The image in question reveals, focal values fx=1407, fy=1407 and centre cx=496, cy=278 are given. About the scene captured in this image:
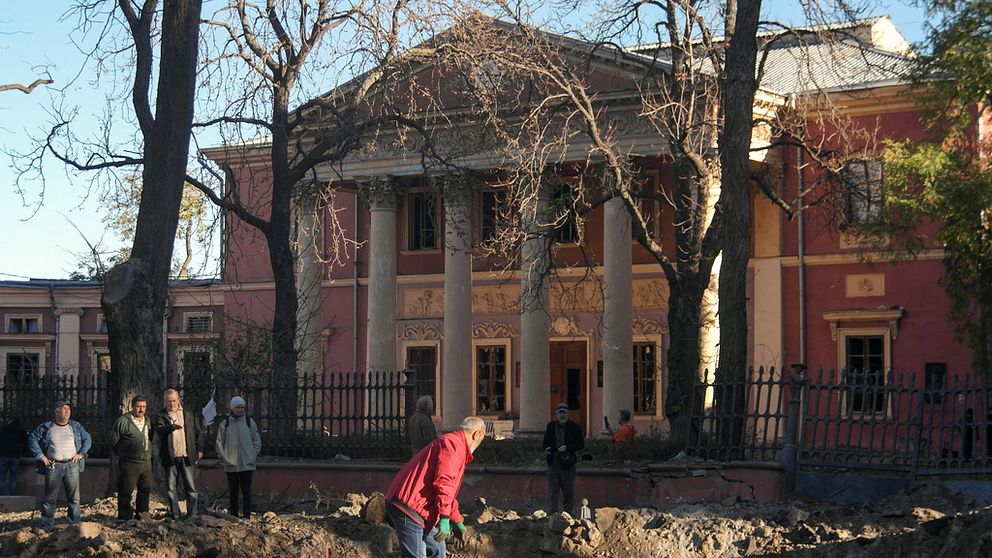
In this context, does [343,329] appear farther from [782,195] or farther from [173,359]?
[782,195]

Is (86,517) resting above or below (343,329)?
below

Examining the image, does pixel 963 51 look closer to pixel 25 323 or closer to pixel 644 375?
pixel 644 375

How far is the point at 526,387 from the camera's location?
3147 cm

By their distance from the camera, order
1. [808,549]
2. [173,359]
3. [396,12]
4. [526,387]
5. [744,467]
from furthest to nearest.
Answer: [173,359] < [526,387] < [396,12] < [744,467] < [808,549]

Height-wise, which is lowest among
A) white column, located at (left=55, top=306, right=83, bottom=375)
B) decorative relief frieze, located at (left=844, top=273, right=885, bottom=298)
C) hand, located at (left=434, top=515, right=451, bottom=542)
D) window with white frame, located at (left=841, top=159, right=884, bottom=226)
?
hand, located at (left=434, top=515, right=451, bottom=542)

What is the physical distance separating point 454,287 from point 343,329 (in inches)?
255

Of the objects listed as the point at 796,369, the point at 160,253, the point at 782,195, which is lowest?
the point at 796,369

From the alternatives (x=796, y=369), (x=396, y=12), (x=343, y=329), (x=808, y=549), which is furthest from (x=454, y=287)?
(x=808, y=549)

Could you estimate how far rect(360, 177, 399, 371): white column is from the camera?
33.8m

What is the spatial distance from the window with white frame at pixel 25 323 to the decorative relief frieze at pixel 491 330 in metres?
19.2

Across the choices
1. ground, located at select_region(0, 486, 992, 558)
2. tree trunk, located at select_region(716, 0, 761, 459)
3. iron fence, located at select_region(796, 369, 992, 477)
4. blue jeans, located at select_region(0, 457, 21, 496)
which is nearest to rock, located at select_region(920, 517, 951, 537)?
ground, located at select_region(0, 486, 992, 558)

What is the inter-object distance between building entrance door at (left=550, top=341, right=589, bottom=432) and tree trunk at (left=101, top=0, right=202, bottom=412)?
59.9 feet

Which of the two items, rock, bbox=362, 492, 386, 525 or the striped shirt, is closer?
rock, bbox=362, 492, 386, 525

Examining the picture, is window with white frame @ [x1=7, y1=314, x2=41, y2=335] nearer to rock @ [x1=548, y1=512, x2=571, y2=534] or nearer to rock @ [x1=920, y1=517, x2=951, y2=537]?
rock @ [x1=548, y1=512, x2=571, y2=534]
